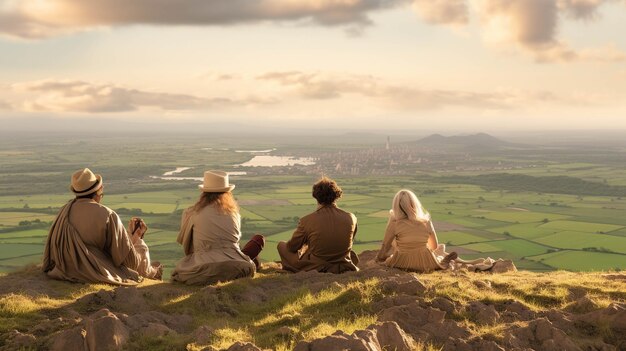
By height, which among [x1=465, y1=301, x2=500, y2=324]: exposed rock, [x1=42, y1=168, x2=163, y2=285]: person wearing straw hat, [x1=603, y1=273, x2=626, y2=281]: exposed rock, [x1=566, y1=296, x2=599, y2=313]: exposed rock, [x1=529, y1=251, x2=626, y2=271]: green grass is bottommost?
[x1=529, y1=251, x2=626, y2=271]: green grass

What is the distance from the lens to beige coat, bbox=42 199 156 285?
30.1ft

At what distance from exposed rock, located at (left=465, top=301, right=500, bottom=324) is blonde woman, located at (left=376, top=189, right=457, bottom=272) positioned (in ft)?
11.8

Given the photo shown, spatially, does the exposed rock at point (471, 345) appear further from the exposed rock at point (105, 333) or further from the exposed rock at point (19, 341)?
the exposed rock at point (19, 341)

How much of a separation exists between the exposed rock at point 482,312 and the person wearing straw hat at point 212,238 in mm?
4132

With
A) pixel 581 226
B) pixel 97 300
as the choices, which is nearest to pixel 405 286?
pixel 97 300

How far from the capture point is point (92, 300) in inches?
313

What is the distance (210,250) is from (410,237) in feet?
13.3

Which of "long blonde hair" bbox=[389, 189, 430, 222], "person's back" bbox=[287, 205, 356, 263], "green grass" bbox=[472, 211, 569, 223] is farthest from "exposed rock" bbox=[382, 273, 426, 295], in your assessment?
"green grass" bbox=[472, 211, 569, 223]

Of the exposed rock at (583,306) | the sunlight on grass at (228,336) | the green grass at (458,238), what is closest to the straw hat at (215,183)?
the sunlight on grass at (228,336)

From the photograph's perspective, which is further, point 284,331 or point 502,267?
point 502,267

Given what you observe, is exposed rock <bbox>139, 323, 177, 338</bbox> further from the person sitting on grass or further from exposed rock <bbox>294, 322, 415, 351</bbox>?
the person sitting on grass

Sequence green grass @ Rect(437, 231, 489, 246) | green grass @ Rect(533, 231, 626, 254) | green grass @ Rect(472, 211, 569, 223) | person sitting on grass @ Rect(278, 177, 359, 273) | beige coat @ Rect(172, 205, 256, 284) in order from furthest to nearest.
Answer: green grass @ Rect(472, 211, 569, 223) < green grass @ Rect(437, 231, 489, 246) < green grass @ Rect(533, 231, 626, 254) < person sitting on grass @ Rect(278, 177, 359, 273) < beige coat @ Rect(172, 205, 256, 284)

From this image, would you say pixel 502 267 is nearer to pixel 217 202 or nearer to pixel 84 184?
pixel 217 202

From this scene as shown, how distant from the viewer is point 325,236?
10.8 m
